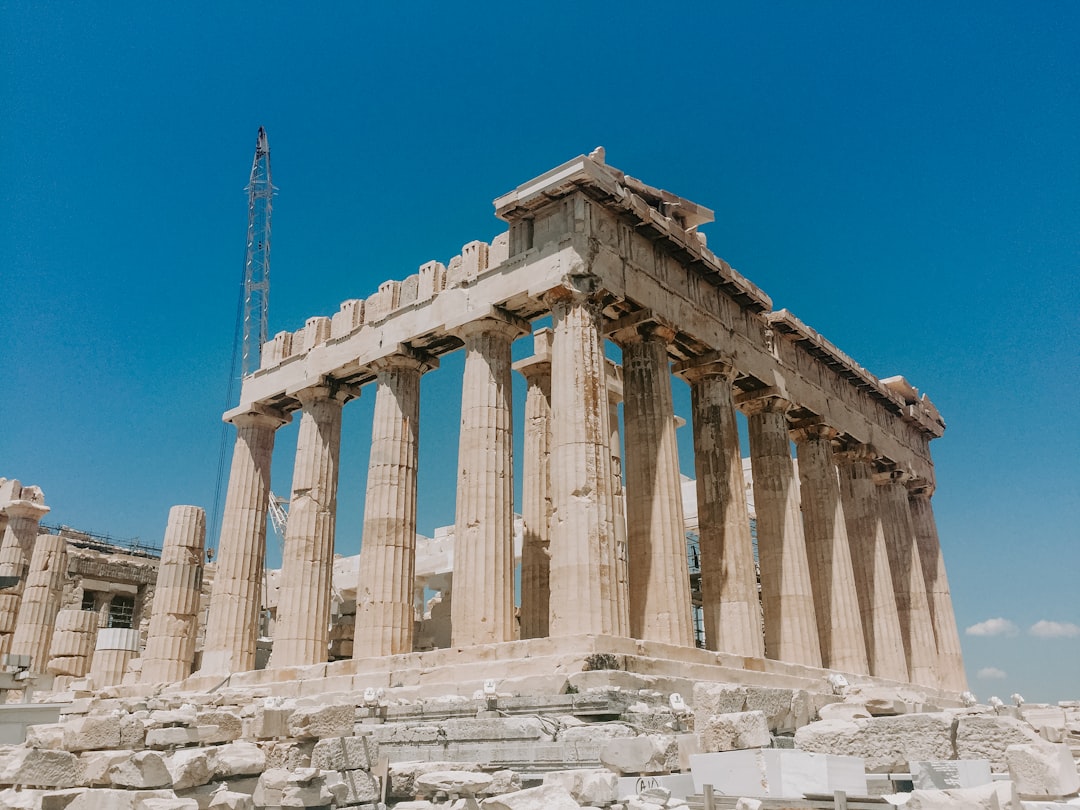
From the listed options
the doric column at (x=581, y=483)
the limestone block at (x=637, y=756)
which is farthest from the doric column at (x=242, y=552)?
the limestone block at (x=637, y=756)

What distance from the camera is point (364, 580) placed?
2141cm

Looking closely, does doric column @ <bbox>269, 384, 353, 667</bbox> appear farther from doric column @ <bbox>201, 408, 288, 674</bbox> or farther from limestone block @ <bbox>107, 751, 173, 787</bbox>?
limestone block @ <bbox>107, 751, 173, 787</bbox>

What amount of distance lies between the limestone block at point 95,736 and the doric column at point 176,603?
16.8 meters

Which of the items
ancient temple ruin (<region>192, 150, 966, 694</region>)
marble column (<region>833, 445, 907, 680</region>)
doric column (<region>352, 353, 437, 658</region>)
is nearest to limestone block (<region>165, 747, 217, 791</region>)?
ancient temple ruin (<region>192, 150, 966, 694</region>)

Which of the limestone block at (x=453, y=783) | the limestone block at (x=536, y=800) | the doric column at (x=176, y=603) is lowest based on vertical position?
the limestone block at (x=536, y=800)

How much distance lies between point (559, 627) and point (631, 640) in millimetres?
1388

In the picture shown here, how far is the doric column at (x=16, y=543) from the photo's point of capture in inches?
1347

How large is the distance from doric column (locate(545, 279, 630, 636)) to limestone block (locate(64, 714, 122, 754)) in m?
8.77

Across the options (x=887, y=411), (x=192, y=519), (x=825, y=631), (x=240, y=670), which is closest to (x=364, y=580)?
(x=240, y=670)

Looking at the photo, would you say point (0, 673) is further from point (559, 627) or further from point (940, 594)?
point (940, 594)

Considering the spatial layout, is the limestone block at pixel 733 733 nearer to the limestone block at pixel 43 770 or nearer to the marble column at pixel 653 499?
the limestone block at pixel 43 770

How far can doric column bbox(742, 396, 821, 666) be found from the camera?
2358 cm

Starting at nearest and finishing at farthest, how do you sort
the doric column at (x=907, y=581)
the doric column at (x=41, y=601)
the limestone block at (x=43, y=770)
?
the limestone block at (x=43, y=770) < the doric column at (x=907, y=581) < the doric column at (x=41, y=601)

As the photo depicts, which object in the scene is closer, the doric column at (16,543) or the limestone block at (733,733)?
the limestone block at (733,733)
